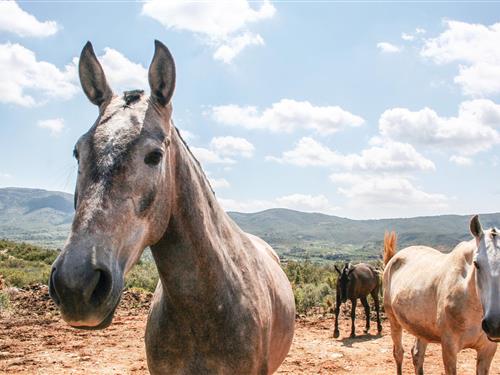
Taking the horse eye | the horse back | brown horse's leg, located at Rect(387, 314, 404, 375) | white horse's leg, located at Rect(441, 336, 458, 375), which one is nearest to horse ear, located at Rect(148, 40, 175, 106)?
the horse eye

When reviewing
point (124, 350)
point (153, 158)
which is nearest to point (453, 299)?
point (153, 158)

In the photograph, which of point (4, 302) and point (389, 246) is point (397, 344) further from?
point (4, 302)

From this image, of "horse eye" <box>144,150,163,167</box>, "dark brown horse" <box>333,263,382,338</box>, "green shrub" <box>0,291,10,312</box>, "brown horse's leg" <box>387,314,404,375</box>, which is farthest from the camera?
"green shrub" <box>0,291,10,312</box>

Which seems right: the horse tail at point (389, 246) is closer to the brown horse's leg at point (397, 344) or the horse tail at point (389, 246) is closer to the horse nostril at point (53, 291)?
the brown horse's leg at point (397, 344)

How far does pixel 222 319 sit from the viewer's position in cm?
228

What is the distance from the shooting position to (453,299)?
490cm

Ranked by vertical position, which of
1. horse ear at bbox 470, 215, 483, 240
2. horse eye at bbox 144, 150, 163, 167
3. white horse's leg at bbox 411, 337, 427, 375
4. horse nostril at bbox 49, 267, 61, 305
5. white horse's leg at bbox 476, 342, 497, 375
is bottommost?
white horse's leg at bbox 411, 337, 427, 375

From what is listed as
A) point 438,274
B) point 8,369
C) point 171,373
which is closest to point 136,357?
point 8,369

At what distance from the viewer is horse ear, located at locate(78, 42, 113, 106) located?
2201 millimetres

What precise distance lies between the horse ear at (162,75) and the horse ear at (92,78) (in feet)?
0.97

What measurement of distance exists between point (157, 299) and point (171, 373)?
454 millimetres

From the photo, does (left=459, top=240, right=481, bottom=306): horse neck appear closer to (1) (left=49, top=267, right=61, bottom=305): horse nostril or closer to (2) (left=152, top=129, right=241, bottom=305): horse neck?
(2) (left=152, top=129, right=241, bottom=305): horse neck

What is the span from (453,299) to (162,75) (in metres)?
4.38

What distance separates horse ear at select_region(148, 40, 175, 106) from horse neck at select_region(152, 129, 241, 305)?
0.24 m
